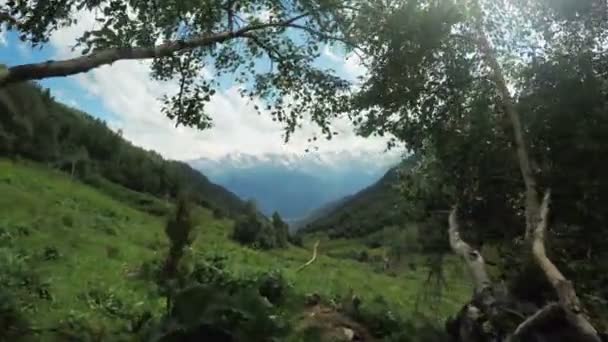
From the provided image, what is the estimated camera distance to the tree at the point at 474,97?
1419 centimetres

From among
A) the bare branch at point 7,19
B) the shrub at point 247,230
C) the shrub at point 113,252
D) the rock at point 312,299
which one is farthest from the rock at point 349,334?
the shrub at point 247,230

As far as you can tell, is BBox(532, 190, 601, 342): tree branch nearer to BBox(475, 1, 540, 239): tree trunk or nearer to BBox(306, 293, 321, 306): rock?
BBox(475, 1, 540, 239): tree trunk

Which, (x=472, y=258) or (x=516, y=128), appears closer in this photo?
(x=516, y=128)

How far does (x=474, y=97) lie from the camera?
18.1 meters

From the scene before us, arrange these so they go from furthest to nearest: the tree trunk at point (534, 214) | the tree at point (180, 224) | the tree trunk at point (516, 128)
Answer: the tree at point (180, 224), the tree trunk at point (516, 128), the tree trunk at point (534, 214)

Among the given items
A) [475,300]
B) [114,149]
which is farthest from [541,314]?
[114,149]

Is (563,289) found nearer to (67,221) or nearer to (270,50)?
(270,50)

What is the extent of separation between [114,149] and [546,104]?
449ft

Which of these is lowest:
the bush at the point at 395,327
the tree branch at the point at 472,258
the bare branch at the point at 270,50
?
the bush at the point at 395,327

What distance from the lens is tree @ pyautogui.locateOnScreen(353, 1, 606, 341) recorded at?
14.2 metres

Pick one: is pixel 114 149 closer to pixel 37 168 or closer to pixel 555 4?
pixel 37 168

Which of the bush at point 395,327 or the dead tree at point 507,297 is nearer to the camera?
the dead tree at point 507,297

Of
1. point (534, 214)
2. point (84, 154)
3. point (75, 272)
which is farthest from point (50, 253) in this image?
point (84, 154)

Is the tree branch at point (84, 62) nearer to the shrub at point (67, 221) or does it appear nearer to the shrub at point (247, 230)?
the shrub at point (67, 221)
